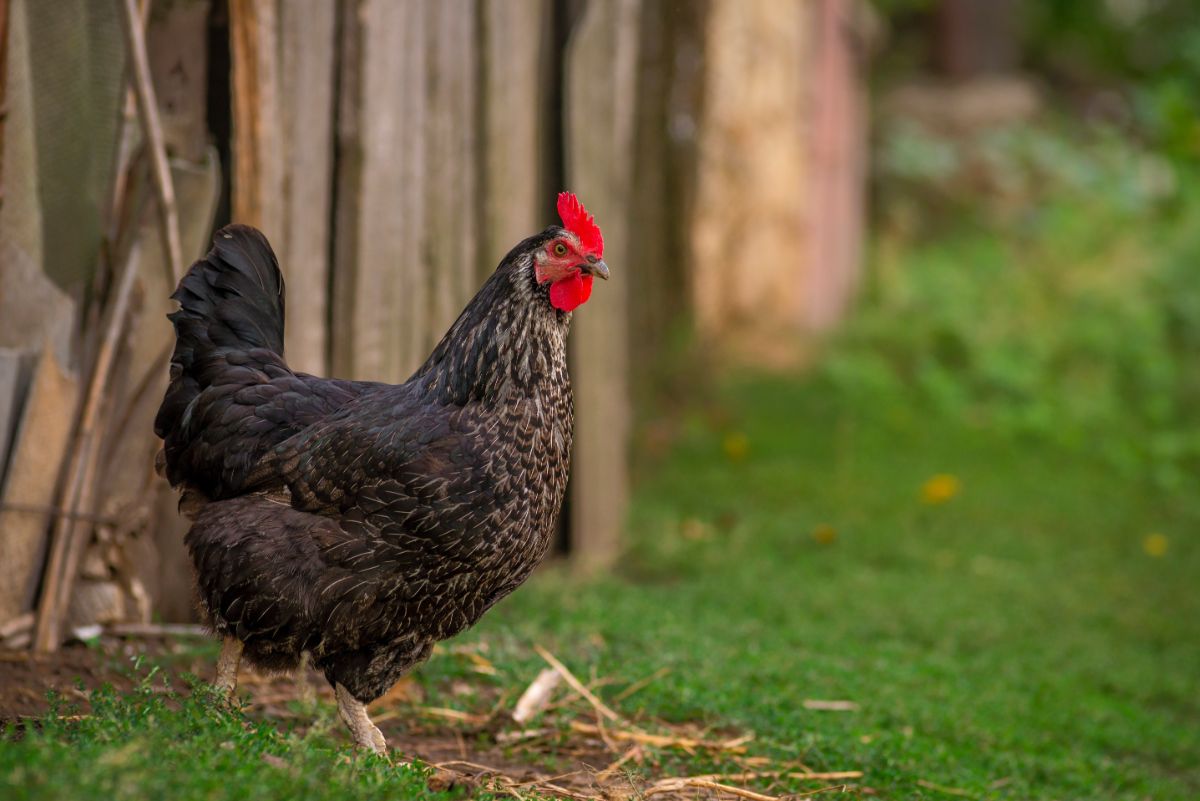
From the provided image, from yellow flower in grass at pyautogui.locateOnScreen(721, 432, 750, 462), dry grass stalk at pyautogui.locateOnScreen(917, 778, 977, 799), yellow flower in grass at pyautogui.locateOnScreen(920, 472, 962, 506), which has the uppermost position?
yellow flower in grass at pyautogui.locateOnScreen(721, 432, 750, 462)

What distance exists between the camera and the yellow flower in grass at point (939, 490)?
23.4 ft

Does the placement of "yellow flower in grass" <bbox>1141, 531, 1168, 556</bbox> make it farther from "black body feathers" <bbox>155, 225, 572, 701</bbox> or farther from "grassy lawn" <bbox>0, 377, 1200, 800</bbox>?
"black body feathers" <bbox>155, 225, 572, 701</bbox>

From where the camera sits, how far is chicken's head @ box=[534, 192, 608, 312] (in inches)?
134

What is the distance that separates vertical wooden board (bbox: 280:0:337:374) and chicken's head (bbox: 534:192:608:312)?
137 cm

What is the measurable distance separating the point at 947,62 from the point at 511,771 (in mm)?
15172

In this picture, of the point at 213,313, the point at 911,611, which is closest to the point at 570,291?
the point at 213,313

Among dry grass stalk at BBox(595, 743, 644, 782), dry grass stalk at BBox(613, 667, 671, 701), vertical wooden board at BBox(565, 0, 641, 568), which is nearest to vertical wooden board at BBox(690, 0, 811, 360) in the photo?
vertical wooden board at BBox(565, 0, 641, 568)

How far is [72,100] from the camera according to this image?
4230mm

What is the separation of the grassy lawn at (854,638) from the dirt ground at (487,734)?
3.7 inches

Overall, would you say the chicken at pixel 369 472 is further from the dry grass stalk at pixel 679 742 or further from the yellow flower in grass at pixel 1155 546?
the yellow flower in grass at pixel 1155 546

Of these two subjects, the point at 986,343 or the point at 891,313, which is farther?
the point at 891,313

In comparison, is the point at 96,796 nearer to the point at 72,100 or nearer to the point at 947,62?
the point at 72,100

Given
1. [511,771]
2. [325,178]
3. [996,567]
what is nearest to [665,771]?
[511,771]

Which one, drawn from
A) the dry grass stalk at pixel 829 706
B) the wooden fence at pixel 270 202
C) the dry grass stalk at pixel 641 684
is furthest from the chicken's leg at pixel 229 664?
the dry grass stalk at pixel 829 706
